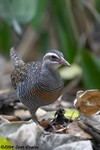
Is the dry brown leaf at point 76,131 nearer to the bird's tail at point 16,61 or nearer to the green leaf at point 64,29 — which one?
the bird's tail at point 16,61

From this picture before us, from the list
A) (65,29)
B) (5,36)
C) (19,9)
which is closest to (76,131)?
(19,9)

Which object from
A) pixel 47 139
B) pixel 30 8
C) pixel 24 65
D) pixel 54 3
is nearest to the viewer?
pixel 47 139

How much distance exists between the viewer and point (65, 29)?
10.2 metres

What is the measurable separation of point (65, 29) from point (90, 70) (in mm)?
1119

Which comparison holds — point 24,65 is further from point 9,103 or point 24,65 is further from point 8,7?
point 8,7

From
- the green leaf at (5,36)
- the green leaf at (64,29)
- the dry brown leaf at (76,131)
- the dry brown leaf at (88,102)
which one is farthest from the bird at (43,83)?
the green leaf at (5,36)

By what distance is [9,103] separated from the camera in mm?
6223

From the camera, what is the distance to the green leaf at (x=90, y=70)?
924 centimetres

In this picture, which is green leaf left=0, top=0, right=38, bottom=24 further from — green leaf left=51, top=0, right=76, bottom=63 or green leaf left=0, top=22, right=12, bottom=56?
green leaf left=0, top=22, right=12, bottom=56

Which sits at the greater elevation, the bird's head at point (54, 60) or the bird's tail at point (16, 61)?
the bird's head at point (54, 60)

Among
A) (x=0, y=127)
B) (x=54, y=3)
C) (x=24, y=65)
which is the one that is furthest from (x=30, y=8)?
(x=0, y=127)

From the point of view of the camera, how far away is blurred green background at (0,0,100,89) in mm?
9047

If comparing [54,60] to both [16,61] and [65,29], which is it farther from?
[65,29]

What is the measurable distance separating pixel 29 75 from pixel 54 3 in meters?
4.52
